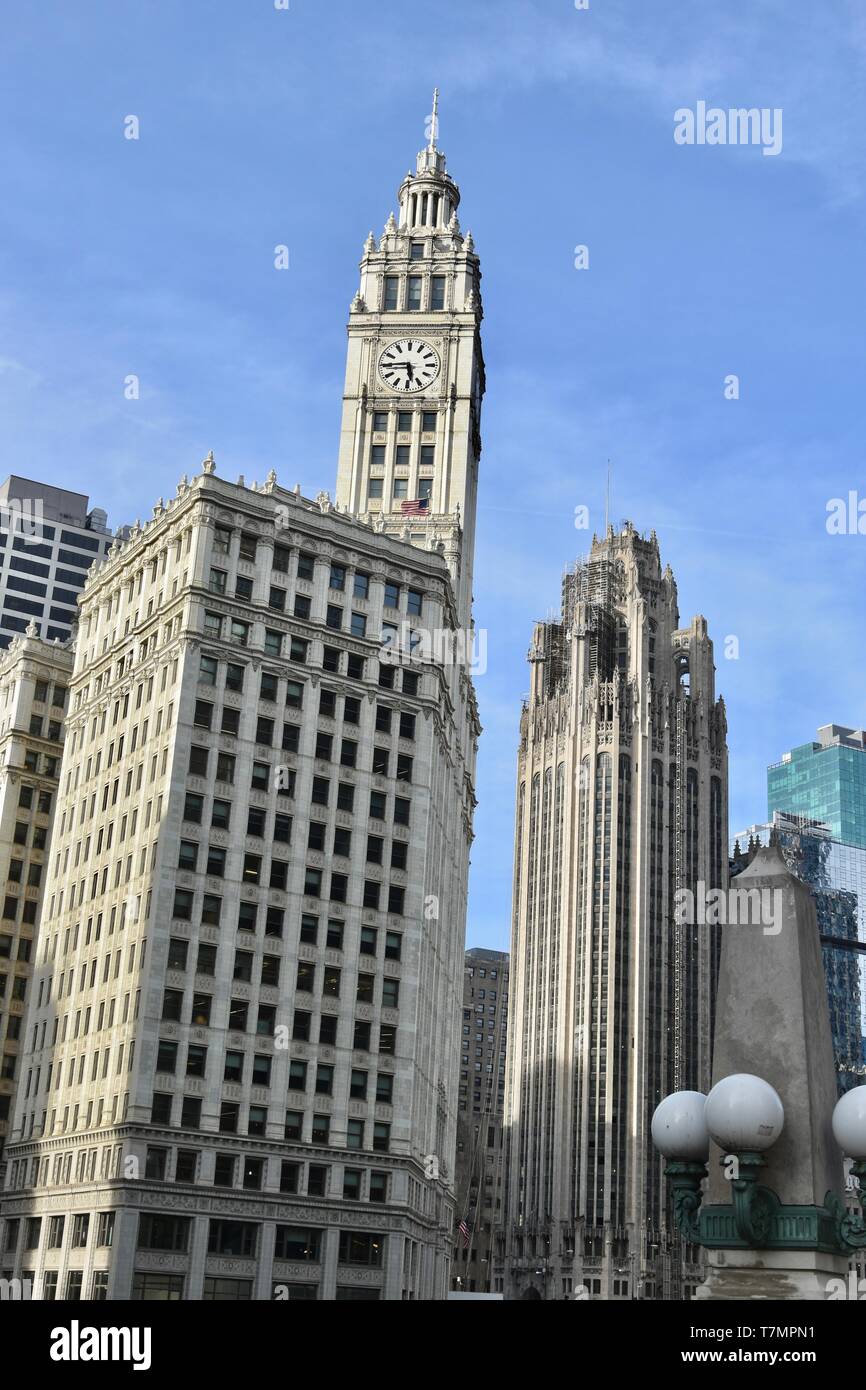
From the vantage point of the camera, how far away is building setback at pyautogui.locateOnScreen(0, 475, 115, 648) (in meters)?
183

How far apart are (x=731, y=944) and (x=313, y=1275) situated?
57315 mm

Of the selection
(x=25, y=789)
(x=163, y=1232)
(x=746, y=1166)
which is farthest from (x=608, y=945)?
(x=746, y=1166)

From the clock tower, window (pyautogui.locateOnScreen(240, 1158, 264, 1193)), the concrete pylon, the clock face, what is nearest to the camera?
the concrete pylon

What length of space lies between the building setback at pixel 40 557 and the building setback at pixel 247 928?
85.1 meters

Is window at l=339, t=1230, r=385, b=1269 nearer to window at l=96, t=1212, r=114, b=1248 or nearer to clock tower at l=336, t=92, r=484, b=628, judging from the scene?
window at l=96, t=1212, r=114, b=1248

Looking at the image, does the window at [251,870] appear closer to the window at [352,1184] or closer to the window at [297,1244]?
the window at [352,1184]

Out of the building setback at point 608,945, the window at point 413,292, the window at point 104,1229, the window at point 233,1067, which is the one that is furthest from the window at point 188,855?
the building setback at point 608,945

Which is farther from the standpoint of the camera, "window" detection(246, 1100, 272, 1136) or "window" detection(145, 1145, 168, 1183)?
"window" detection(246, 1100, 272, 1136)

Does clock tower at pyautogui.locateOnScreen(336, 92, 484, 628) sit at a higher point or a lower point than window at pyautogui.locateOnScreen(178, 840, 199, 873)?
higher

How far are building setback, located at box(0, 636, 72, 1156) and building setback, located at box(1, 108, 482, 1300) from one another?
7.04 metres

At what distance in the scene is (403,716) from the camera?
302ft

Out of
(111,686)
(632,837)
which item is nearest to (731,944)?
(111,686)

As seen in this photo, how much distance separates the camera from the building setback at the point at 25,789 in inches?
4013

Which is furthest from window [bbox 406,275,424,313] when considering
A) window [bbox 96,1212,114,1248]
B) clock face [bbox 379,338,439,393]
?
window [bbox 96,1212,114,1248]
